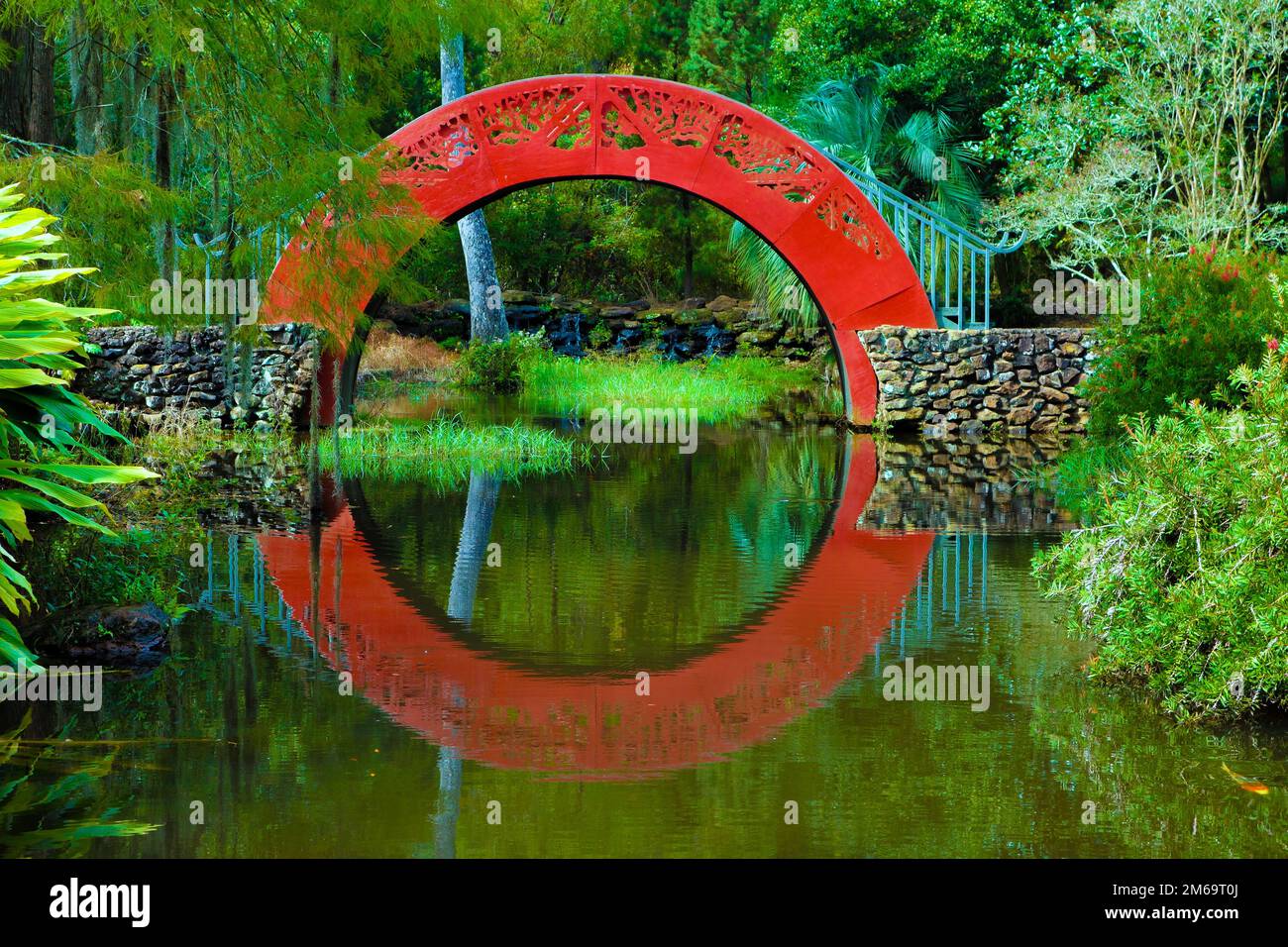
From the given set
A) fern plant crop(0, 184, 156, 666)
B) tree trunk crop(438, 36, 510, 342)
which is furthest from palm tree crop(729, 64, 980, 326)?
fern plant crop(0, 184, 156, 666)

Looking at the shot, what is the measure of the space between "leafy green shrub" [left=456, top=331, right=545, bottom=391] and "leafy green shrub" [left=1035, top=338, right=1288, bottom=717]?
67.3 ft

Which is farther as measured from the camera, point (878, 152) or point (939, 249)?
point (878, 152)

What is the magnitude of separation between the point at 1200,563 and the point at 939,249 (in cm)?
1954

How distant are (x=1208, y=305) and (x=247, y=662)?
31.3 ft

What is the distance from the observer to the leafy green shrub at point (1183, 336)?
42.5 ft

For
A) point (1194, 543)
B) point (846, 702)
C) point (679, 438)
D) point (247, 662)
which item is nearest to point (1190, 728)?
point (1194, 543)

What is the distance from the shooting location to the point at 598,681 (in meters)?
6.98

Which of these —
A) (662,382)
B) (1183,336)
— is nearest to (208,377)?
(662,382)

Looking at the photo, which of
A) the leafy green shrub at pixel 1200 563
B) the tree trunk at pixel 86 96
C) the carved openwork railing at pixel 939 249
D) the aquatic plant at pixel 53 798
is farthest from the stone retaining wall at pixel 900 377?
the aquatic plant at pixel 53 798

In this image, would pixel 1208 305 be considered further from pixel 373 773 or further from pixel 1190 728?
pixel 373 773

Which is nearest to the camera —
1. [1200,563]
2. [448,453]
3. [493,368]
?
[1200,563]

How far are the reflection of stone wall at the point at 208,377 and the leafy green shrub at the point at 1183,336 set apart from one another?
32.1 feet

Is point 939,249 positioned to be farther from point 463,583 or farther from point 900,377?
point 463,583

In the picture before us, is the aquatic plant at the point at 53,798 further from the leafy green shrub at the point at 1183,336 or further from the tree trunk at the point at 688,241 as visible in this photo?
the tree trunk at the point at 688,241
